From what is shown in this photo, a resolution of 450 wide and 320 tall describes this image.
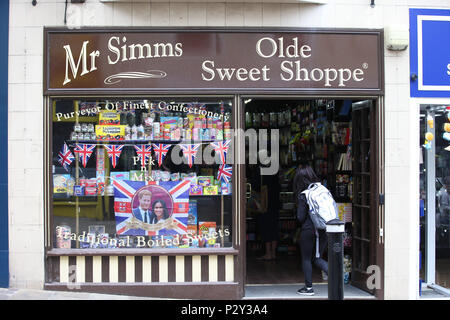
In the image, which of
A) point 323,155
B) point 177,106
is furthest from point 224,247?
point 323,155

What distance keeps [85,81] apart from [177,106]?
1309mm

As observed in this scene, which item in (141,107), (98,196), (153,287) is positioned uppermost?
(141,107)

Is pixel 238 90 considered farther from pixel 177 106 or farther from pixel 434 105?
pixel 434 105

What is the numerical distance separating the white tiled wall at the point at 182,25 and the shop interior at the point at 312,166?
0.50m

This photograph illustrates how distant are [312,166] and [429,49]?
134 inches

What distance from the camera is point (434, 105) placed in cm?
758

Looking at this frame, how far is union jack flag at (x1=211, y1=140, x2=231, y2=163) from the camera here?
7.34 meters

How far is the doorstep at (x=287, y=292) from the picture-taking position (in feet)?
23.6

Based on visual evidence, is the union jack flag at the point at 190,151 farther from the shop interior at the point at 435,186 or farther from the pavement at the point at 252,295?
the shop interior at the point at 435,186

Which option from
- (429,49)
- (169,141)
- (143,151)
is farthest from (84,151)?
(429,49)

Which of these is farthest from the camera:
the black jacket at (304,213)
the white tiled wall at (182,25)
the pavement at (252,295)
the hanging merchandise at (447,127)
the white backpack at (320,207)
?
the hanging merchandise at (447,127)

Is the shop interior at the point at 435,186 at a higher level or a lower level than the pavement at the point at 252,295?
higher

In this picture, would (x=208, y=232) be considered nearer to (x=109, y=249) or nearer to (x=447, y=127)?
(x=109, y=249)

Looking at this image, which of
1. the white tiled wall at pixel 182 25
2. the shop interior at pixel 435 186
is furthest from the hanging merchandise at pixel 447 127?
the white tiled wall at pixel 182 25
